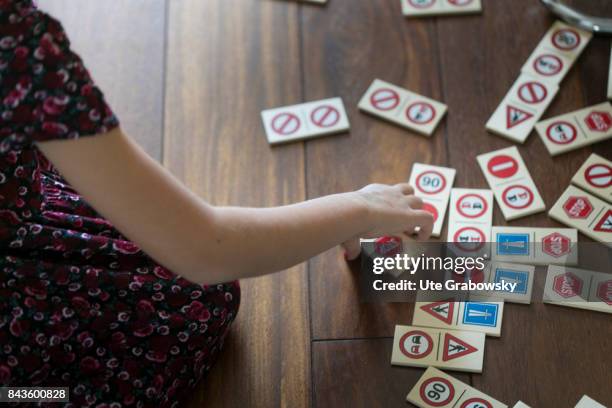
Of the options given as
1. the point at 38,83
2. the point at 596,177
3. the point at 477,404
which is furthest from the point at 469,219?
the point at 38,83

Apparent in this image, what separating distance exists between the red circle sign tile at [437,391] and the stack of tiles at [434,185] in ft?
0.95

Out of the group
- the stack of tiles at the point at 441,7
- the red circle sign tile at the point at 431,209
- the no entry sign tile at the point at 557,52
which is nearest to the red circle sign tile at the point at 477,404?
the red circle sign tile at the point at 431,209

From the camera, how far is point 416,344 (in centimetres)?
121

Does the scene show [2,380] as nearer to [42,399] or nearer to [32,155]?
[42,399]

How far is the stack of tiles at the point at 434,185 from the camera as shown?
1.37m

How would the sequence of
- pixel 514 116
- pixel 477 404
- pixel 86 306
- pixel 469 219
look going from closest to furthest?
1. pixel 86 306
2. pixel 477 404
3. pixel 469 219
4. pixel 514 116

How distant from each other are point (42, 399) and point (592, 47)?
1212mm

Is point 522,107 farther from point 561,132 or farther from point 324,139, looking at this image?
point 324,139

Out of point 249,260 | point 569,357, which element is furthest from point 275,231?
point 569,357

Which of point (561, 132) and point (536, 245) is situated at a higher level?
point (561, 132)

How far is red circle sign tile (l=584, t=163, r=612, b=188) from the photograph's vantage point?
136 cm

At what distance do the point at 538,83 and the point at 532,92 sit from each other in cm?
3

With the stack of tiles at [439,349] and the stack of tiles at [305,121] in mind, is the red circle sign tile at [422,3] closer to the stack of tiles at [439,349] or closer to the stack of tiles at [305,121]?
the stack of tiles at [305,121]

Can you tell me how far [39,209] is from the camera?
1019 millimetres
